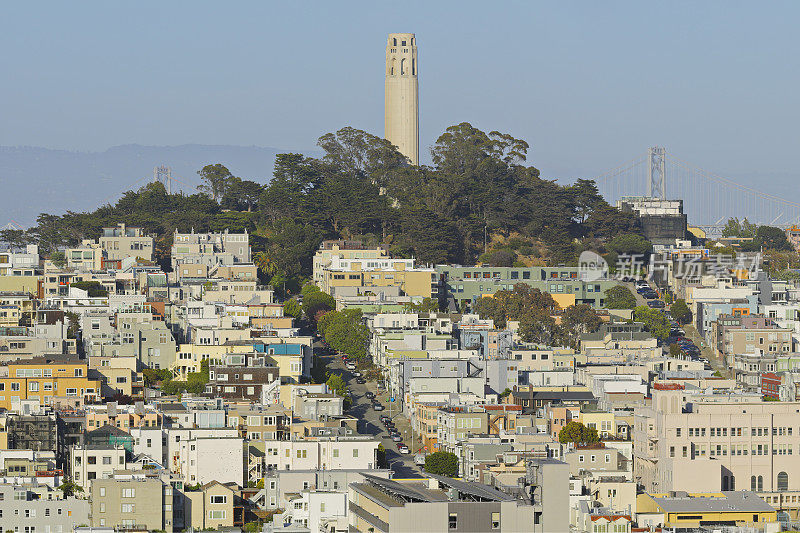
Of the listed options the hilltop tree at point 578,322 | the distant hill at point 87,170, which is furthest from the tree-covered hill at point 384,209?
the distant hill at point 87,170

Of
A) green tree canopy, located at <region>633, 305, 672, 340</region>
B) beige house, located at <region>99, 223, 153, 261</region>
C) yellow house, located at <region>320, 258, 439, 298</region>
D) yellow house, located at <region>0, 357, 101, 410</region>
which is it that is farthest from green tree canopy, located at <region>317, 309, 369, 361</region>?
beige house, located at <region>99, 223, 153, 261</region>

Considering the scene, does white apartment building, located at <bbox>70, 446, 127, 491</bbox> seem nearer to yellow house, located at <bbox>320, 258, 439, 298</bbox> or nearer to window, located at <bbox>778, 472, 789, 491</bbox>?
window, located at <bbox>778, 472, 789, 491</bbox>

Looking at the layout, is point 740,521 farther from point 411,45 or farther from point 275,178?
point 411,45

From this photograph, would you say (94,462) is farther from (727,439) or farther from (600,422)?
(727,439)

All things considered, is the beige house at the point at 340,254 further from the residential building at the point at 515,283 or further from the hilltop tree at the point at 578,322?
the hilltop tree at the point at 578,322

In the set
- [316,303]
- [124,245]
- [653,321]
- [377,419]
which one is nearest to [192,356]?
[377,419]
